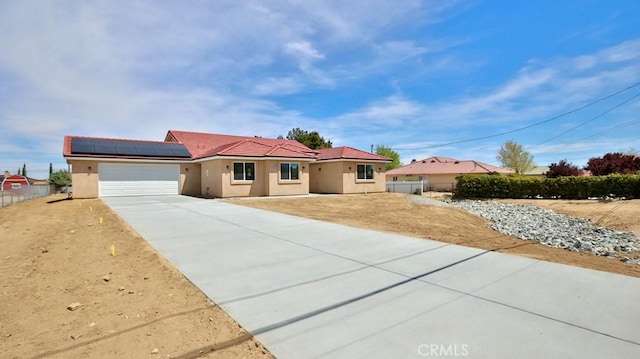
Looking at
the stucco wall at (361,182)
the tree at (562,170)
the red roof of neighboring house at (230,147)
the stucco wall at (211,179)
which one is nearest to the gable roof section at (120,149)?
the red roof of neighboring house at (230,147)

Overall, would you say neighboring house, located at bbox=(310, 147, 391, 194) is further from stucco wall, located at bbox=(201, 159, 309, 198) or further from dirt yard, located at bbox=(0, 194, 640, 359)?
dirt yard, located at bbox=(0, 194, 640, 359)

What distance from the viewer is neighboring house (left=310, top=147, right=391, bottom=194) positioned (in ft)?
86.4

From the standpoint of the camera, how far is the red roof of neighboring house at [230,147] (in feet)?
72.1

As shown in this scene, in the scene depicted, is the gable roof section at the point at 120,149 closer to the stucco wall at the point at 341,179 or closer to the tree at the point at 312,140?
the stucco wall at the point at 341,179

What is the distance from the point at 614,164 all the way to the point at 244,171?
1173 inches

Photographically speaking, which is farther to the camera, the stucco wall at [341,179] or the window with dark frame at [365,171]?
the window with dark frame at [365,171]

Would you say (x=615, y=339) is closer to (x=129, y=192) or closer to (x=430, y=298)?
(x=430, y=298)

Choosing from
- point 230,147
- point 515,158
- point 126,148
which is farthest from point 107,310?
point 515,158

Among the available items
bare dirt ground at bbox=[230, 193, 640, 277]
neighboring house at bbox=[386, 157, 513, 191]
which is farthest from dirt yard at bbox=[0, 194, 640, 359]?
neighboring house at bbox=[386, 157, 513, 191]

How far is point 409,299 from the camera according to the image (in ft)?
14.1

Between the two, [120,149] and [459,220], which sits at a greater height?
[120,149]

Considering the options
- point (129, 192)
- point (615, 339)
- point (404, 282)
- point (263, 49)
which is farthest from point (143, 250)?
point (129, 192)

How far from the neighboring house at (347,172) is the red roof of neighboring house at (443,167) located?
834 inches

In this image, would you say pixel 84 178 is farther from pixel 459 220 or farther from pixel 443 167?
pixel 443 167
